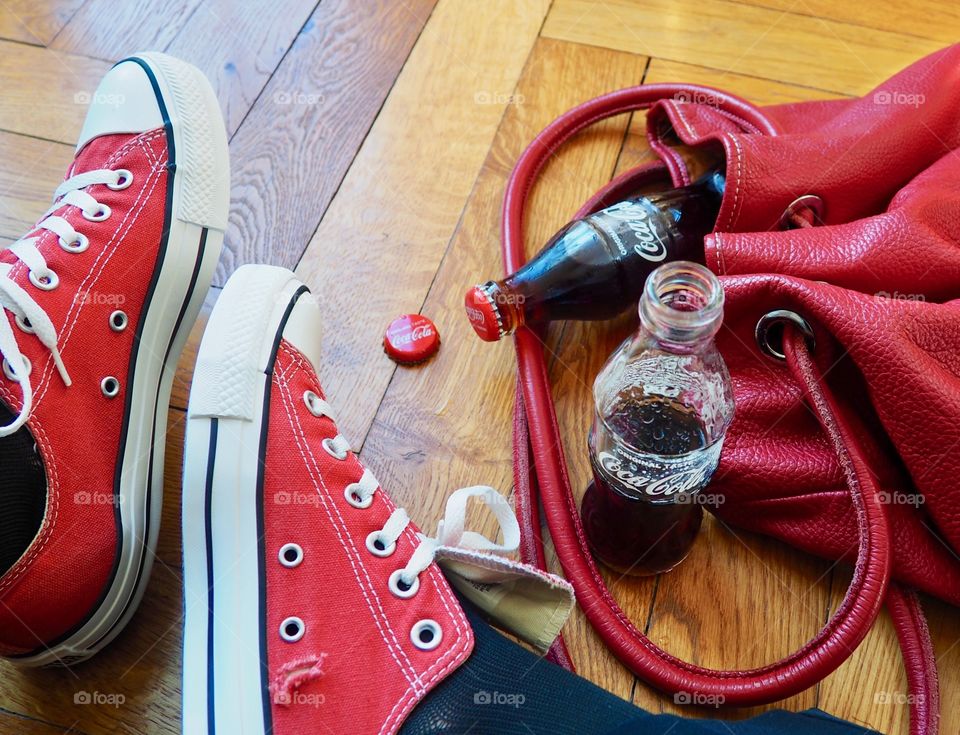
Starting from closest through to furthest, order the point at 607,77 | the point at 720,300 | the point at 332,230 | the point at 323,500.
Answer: the point at 720,300
the point at 323,500
the point at 332,230
the point at 607,77

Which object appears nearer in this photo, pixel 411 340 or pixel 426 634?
pixel 426 634

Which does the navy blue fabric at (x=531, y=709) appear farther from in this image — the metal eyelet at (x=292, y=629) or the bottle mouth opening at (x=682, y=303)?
the bottle mouth opening at (x=682, y=303)

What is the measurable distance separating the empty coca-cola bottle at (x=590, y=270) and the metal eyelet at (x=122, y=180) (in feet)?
1.04

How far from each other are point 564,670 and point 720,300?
0.27 meters

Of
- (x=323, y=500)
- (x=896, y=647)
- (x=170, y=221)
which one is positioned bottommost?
(x=896, y=647)

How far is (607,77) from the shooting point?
39.0 inches

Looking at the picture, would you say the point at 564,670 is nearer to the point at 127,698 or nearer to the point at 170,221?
the point at 127,698

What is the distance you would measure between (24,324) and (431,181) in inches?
17.0

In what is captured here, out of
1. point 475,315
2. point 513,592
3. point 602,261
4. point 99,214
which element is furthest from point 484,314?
point 99,214

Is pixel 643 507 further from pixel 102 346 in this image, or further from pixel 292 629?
pixel 102 346

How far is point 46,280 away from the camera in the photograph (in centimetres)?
68

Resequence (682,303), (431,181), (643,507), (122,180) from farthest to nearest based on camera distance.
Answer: (431,181)
(122,180)
(643,507)
(682,303)

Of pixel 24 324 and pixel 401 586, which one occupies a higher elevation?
pixel 24 324

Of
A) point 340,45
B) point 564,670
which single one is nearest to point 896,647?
point 564,670
